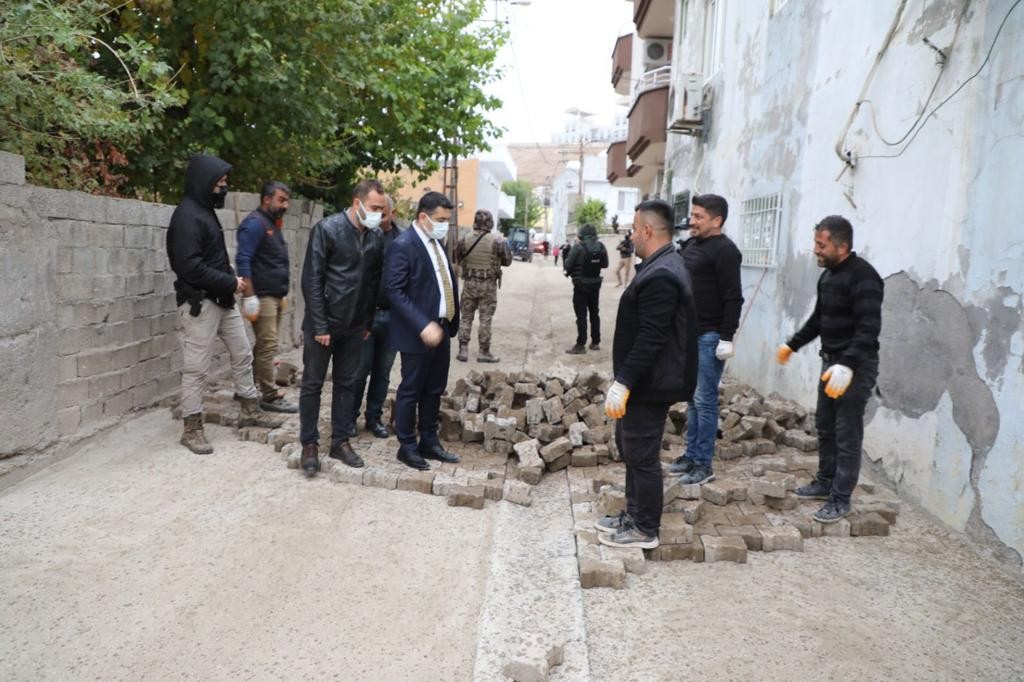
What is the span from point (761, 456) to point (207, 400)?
4.71 m

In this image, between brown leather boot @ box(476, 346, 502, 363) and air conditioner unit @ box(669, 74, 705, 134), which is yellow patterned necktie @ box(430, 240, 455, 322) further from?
air conditioner unit @ box(669, 74, 705, 134)

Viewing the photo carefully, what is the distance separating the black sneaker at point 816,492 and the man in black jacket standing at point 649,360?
1.41 metres

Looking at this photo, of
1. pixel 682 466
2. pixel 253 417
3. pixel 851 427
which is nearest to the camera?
pixel 851 427

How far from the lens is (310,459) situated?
16.9 feet

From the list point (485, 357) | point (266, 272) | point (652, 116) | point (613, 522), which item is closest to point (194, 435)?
point (266, 272)

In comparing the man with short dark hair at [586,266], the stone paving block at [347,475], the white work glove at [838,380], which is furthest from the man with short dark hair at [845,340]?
the man with short dark hair at [586,266]

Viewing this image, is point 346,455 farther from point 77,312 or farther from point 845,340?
point 845,340

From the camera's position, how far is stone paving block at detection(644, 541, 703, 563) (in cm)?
417

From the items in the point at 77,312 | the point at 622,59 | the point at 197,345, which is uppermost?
the point at 622,59

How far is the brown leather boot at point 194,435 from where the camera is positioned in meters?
5.54

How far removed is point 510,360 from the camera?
400 inches

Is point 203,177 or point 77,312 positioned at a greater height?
point 203,177

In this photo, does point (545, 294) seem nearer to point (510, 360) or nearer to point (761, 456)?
point (510, 360)

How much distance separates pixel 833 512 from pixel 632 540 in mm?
1346
